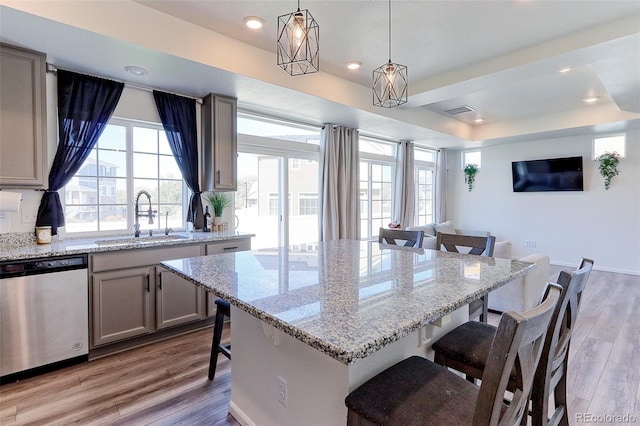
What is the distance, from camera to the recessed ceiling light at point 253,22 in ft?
8.75

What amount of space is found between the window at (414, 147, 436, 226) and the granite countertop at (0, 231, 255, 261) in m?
5.08

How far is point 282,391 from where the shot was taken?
1.51m

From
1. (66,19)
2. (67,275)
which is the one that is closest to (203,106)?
(66,19)

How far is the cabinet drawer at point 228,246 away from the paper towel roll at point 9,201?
1495 mm

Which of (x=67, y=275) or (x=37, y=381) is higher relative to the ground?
(x=67, y=275)

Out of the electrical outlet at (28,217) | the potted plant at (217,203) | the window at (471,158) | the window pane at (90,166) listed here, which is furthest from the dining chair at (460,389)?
the window at (471,158)

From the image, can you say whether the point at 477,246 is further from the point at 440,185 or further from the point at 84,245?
the point at 440,185

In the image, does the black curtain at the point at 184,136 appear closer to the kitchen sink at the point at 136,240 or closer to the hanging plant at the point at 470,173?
the kitchen sink at the point at 136,240

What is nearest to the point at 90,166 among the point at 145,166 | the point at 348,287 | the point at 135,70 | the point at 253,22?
the point at 145,166

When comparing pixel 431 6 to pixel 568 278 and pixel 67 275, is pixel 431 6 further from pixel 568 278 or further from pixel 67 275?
pixel 67 275

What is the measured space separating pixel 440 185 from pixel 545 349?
6871mm

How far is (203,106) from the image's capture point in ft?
12.2

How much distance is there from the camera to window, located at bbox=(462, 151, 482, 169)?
7.68 meters

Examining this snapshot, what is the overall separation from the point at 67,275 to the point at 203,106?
86.5 inches
